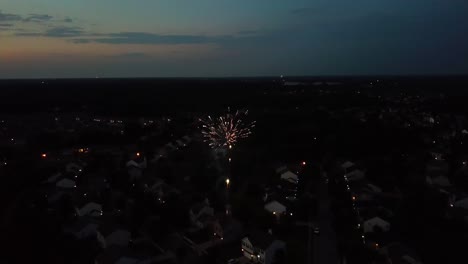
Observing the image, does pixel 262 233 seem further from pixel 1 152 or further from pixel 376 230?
pixel 1 152

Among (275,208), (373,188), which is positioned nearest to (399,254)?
(275,208)

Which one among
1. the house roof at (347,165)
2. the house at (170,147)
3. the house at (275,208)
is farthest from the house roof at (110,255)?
the house at (170,147)

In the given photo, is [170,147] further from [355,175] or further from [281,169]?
[355,175]

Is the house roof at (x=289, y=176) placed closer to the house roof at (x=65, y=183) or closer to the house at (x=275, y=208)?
the house at (x=275, y=208)

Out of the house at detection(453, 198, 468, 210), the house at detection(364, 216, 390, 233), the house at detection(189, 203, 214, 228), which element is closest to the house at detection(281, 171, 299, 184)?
the house at detection(189, 203, 214, 228)

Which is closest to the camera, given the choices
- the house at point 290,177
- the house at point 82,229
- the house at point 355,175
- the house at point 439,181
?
the house at point 82,229

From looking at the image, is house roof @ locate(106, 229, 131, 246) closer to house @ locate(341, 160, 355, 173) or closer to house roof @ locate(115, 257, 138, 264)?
house roof @ locate(115, 257, 138, 264)

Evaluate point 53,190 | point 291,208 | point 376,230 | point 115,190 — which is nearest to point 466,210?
point 376,230
